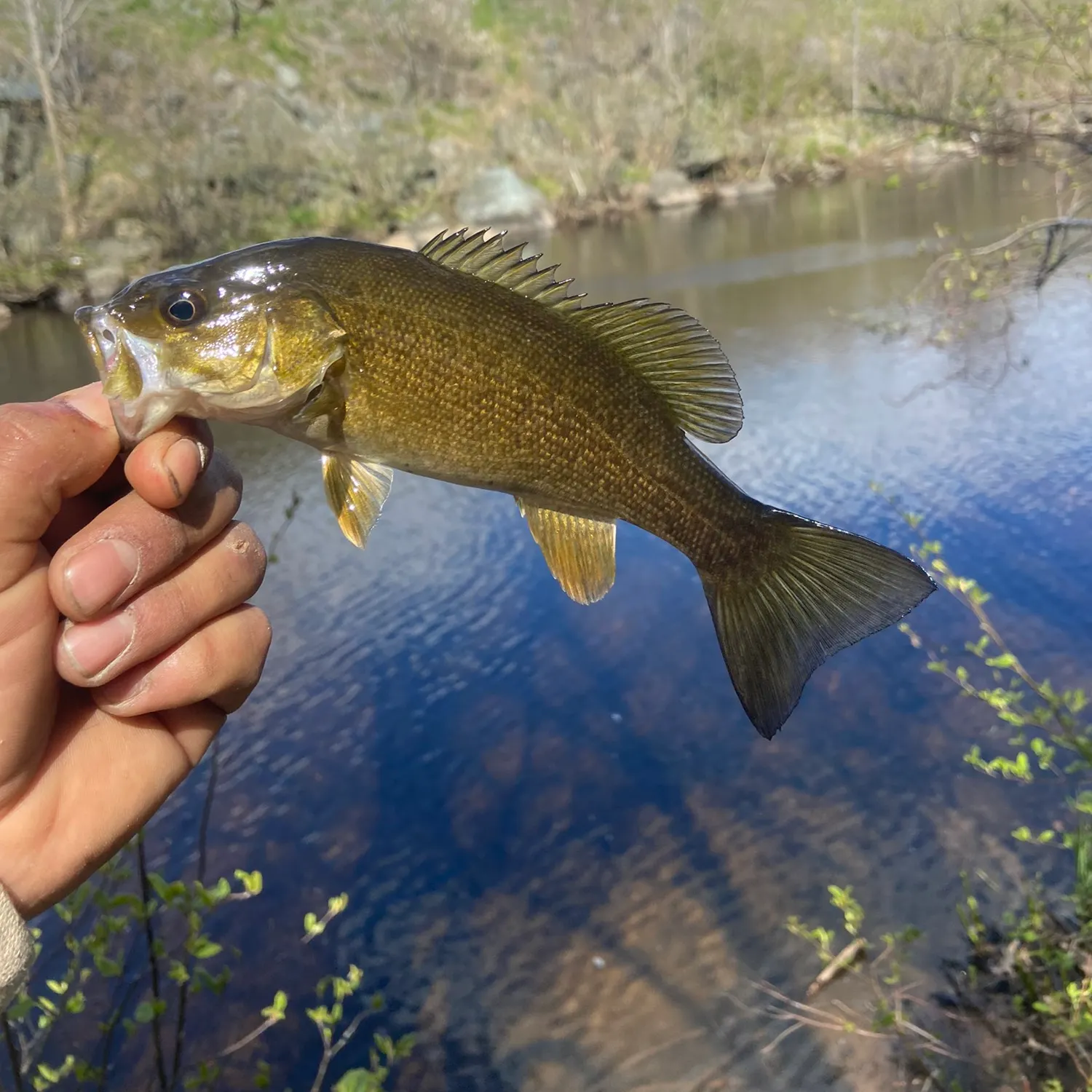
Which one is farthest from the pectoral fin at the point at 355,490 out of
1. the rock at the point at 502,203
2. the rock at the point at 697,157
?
the rock at the point at 697,157

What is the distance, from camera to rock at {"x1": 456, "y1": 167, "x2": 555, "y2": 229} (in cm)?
3666

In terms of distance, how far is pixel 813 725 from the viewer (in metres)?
7.71

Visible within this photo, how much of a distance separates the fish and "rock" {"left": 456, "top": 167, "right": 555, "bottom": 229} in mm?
35630

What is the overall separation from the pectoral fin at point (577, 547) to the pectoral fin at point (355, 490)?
379 millimetres

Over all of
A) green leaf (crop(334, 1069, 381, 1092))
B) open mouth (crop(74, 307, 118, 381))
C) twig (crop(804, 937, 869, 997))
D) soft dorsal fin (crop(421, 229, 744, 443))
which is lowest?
twig (crop(804, 937, 869, 997))

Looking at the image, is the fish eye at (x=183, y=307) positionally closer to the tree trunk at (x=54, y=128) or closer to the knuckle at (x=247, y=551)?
the knuckle at (x=247, y=551)

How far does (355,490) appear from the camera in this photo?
2.09 meters

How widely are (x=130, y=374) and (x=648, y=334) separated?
1168 mm

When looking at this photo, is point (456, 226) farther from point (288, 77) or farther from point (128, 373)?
point (128, 373)

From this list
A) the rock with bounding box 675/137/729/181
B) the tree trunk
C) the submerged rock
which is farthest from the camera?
the rock with bounding box 675/137/729/181

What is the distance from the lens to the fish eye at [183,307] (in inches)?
74.4

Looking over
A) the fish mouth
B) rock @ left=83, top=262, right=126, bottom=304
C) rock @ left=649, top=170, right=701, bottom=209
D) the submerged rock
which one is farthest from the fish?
the submerged rock

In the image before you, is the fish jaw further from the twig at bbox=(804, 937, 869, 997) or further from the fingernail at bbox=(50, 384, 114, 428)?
the twig at bbox=(804, 937, 869, 997)

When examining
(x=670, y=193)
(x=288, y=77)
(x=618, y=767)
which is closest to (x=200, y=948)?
(x=618, y=767)
